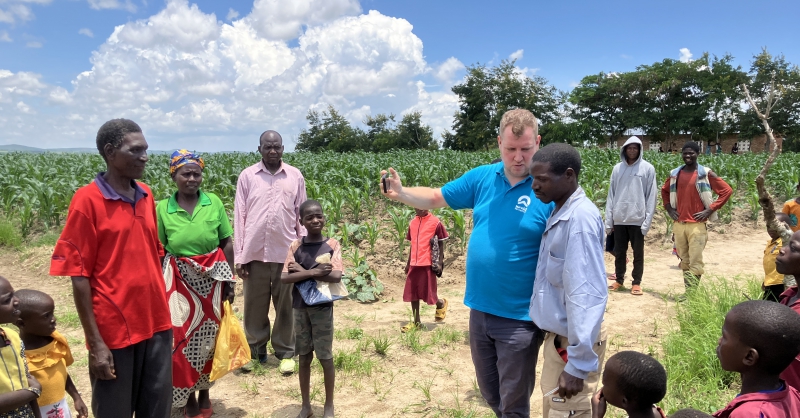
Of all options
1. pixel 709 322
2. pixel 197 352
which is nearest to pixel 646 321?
pixel 709 322

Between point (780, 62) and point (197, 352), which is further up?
point (780, 62)

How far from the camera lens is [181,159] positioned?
142 inches

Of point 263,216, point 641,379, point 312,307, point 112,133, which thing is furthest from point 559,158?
point 263,216

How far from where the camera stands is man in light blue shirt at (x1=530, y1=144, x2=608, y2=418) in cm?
216

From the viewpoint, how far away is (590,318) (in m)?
2.15

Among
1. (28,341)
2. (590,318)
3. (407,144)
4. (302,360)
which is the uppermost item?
(407,144)

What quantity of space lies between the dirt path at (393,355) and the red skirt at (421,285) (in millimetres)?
396

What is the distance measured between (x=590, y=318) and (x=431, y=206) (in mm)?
1304

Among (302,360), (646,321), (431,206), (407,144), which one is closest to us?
(431,206)

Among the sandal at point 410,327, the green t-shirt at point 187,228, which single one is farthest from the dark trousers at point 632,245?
the green t-shirt at point 187,228

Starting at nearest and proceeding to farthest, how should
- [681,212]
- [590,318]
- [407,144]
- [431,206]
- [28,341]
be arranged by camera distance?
[590,318] → [28,341] → [431,206] → [681,212] → [407,144]

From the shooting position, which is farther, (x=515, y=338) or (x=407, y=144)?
(x=407, y=144)

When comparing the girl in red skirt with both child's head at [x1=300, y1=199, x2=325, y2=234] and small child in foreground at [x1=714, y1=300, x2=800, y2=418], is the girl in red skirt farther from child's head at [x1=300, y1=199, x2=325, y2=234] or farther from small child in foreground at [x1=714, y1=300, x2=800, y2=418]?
small child in foreground at [x1=714, y1=300, x2=800, y2=418]

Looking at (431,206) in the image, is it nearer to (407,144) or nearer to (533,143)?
(533,143)
